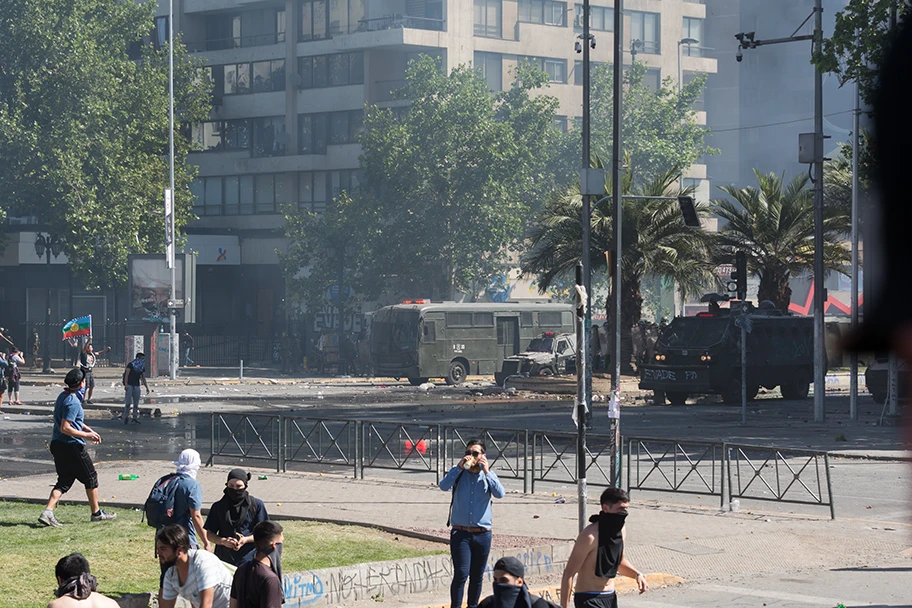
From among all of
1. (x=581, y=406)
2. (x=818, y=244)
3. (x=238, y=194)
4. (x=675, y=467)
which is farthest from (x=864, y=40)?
(x=238, y=194)

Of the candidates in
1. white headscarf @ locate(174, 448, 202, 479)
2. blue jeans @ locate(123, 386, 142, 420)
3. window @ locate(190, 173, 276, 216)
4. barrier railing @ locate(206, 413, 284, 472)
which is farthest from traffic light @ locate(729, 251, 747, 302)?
window @ locate(190, 173, 276, 216)

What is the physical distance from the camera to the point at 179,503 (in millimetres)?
10414

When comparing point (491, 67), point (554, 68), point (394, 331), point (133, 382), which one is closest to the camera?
point (133, 382)

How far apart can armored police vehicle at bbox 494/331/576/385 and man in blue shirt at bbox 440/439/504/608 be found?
32.0 meters

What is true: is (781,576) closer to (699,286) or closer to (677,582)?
(677,582)

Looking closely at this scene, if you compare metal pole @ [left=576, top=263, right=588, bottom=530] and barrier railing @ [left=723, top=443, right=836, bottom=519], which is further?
barrier railing @ [left=723, top=443, right=836, bottom=519]

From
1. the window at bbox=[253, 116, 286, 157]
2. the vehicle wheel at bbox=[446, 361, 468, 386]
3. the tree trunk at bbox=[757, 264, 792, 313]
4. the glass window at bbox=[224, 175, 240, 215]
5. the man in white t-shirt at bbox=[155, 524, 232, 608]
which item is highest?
the window at bbox=[253, 116, 286, 157]

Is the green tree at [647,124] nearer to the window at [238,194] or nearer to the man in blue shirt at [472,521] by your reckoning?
the window at [238,194]

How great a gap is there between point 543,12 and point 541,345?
33.8m

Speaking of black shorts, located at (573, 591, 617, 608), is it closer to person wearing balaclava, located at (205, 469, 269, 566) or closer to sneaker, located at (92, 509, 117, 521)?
person wearing balaclava, located at (205, 469, 269, 566)

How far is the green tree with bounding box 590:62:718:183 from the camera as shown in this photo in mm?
71375

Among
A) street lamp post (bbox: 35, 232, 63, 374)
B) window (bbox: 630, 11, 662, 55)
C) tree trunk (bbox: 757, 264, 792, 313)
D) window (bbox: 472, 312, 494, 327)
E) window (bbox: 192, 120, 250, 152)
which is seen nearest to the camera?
tree trunk (bbox: 757, 264, 792, 313)

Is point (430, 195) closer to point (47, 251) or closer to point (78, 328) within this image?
point (47, 251)

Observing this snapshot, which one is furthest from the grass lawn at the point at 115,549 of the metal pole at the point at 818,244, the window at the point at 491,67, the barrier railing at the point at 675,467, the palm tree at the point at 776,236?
the window at the point at 491,67
